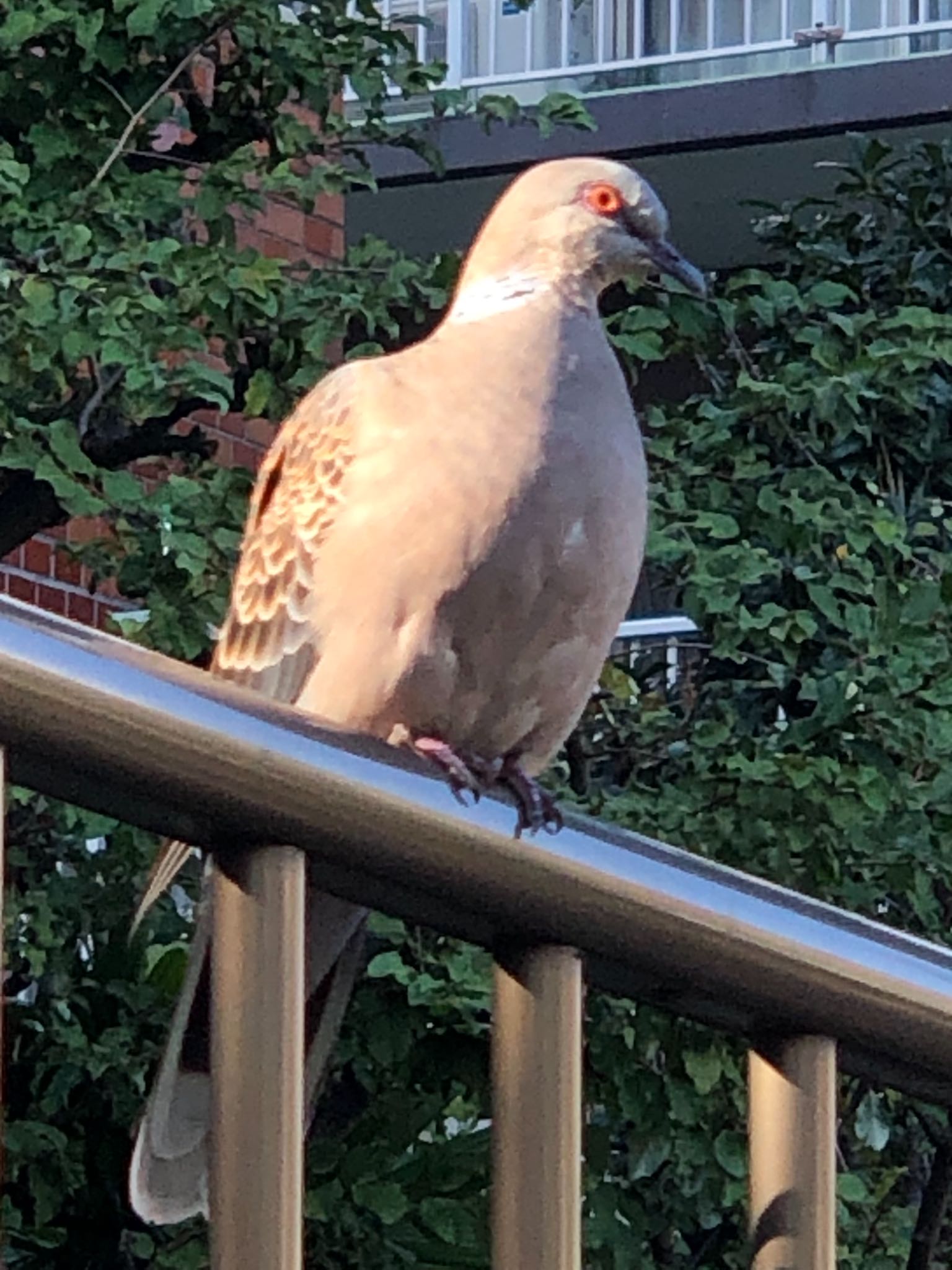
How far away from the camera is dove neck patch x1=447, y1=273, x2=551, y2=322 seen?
2650mm

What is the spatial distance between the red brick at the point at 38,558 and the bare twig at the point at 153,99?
4.69 ft

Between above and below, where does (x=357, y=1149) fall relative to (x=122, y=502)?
below

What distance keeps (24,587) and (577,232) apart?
2.53 metres

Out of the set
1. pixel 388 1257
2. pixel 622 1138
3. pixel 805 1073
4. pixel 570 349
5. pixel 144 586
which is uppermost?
pixel 144 586

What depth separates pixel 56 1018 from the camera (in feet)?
11.6

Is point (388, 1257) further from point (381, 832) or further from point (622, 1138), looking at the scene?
point (381, 832)

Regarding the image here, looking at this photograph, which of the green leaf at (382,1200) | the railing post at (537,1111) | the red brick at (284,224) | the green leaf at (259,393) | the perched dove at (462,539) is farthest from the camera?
the red brick at (284,224)

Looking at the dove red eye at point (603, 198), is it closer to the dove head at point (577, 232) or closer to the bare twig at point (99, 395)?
the dove head at point (577, 232)

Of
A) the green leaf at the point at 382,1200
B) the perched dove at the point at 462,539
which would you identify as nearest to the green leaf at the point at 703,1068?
the green leaf at the point at 382,1200

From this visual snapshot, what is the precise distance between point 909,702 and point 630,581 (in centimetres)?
120

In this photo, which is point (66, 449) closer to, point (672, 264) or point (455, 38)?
point (672, 264)

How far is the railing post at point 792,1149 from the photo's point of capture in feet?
4.20

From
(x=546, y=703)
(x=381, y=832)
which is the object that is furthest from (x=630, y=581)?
(x=381, y=832)

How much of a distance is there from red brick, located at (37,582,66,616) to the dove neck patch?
249 cm
